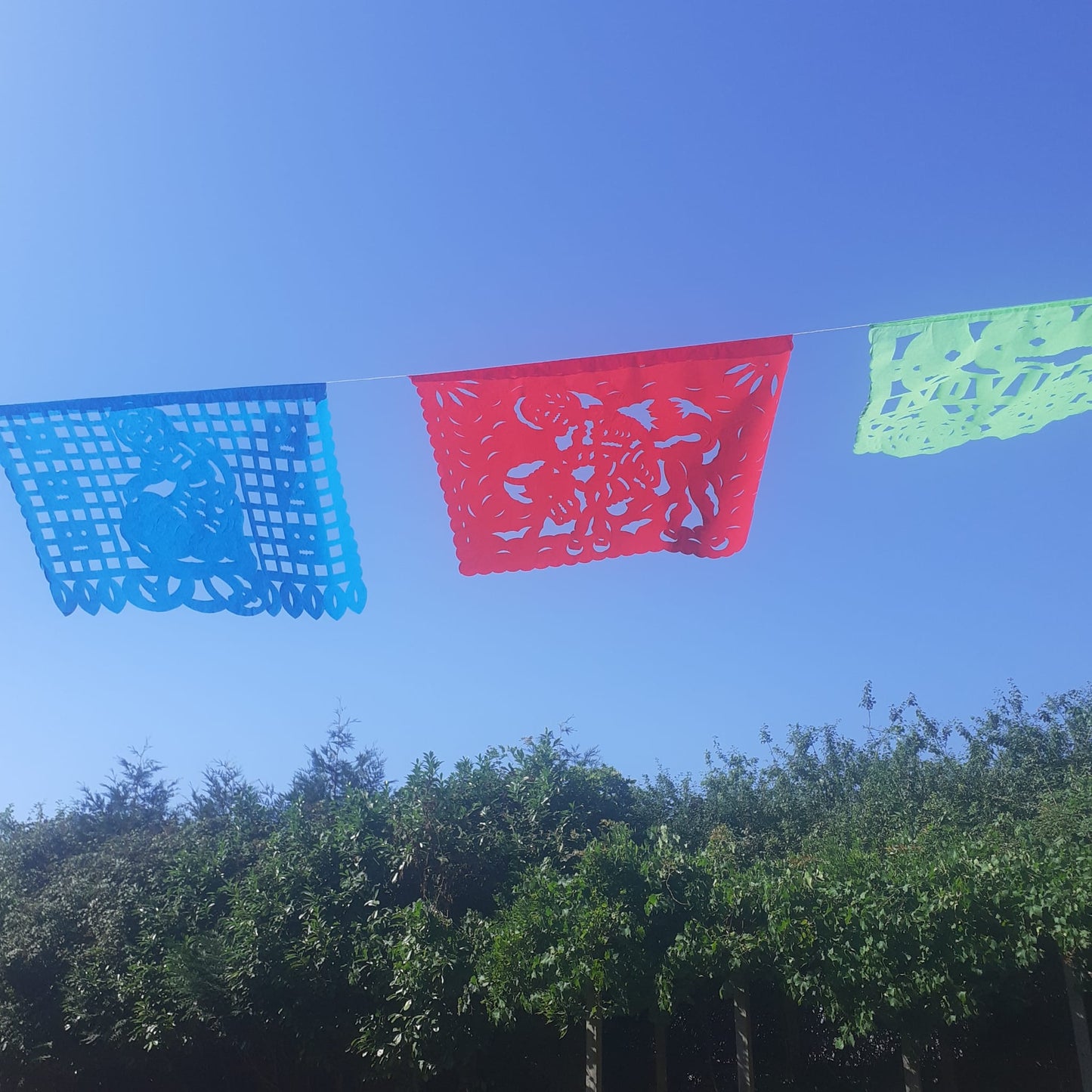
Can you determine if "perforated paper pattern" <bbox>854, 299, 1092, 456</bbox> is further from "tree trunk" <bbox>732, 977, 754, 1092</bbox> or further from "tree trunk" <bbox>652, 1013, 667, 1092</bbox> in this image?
"tree trunk" <bbox>652, 1013, 667, 1092</bbox>

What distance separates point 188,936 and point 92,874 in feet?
7.73

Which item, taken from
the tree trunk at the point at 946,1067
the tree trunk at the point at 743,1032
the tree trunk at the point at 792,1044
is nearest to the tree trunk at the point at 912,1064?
the tree trunk at the point at 743,1032

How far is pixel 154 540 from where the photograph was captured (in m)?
3.77

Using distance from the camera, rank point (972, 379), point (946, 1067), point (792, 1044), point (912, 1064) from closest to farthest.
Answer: point (972, 379) < point (912, 1064) < point (946, 1067) < point (792, 1044)

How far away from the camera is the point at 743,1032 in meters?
5.14

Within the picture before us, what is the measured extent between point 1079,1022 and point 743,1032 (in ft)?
6.86

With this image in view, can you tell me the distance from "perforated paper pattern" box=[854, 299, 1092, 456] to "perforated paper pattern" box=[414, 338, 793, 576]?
1.56 feet

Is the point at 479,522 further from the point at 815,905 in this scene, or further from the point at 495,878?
the point at 495,878

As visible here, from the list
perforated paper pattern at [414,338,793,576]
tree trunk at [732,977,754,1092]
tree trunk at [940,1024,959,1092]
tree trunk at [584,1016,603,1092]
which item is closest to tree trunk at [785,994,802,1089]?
tree trunk at [940,1024,959,1092]

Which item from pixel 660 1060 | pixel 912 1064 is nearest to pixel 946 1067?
pixel 912 1064

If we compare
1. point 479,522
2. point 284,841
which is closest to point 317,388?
point 479,522

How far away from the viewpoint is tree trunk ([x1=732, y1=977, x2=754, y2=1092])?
5.06 m

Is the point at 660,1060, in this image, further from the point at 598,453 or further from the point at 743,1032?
the point at 598,453

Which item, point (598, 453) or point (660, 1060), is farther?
point (660, 1060)
